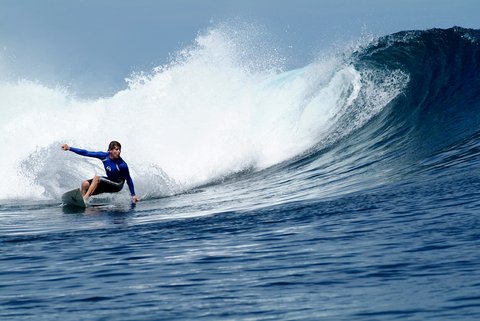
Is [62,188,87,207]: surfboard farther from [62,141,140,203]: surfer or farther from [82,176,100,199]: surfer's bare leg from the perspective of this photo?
[62,141,140,203]: surfer

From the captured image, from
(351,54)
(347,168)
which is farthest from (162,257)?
(351,54)

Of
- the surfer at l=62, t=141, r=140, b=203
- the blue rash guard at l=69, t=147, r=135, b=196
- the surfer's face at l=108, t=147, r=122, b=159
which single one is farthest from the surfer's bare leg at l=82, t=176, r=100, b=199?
the surfer's face at l=108, t=147, r=122, b=159

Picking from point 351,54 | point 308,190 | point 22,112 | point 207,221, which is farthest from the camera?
point 22,112

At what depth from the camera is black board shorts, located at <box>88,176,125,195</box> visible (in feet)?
49.3

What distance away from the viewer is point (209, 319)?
6.40 meters

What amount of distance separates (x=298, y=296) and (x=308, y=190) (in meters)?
6.71

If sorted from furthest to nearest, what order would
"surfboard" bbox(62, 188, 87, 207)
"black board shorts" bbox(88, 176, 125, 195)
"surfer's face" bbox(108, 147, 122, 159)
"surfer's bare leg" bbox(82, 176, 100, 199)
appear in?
"surfer's face" bbox(108, 147, 122, 159) → "black board shorts" bbox(88, 176, 125, 195) → "surfer's bare leg" bbox(82, 176, 100, 199) → "surfboard" bbox(62, 188, 87, 207)

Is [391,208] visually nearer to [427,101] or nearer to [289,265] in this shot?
[289,265]

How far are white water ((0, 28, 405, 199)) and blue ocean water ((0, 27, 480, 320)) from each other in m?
0.05

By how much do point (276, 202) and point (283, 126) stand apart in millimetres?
8198

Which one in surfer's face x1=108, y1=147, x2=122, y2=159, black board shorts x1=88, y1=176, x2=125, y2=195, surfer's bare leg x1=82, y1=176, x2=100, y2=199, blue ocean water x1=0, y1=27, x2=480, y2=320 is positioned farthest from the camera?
surfer's face x1=108, y1=147, x2=122, y2=159

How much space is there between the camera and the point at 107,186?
598 inches

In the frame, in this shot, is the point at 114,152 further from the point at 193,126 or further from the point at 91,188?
the point at 193,126

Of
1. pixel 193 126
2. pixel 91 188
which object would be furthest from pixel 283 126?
pixel 91 188
